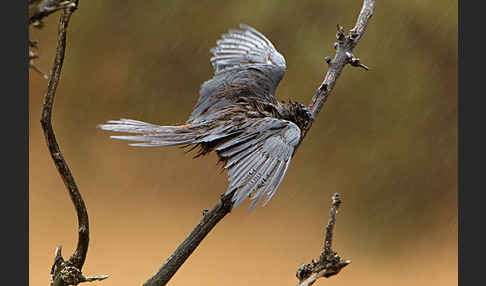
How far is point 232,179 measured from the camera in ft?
4.67

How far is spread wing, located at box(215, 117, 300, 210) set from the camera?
142cm

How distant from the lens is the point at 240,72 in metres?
1.96

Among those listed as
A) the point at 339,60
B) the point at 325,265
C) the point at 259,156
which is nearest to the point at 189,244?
the point at 259,156

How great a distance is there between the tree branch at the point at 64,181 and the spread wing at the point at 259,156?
40 centimetres

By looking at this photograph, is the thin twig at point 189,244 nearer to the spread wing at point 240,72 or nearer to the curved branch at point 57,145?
the curved branch at point 57,145

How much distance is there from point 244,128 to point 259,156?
117mm

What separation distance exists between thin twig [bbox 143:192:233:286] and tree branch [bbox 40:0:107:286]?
169 millimetres

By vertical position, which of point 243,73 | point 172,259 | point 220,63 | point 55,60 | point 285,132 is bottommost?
point 172,259

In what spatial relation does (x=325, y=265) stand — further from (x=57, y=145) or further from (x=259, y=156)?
(x=57, y=145)

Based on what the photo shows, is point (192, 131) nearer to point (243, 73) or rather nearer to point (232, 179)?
point (232, 179)

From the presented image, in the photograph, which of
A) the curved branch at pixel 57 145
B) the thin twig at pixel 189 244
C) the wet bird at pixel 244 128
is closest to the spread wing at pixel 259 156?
the wet bird at pixel 244 128

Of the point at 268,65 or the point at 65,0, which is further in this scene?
the point at 268,65

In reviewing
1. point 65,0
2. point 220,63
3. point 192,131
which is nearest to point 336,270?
point 192,131

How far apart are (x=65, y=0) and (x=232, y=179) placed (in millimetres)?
596
